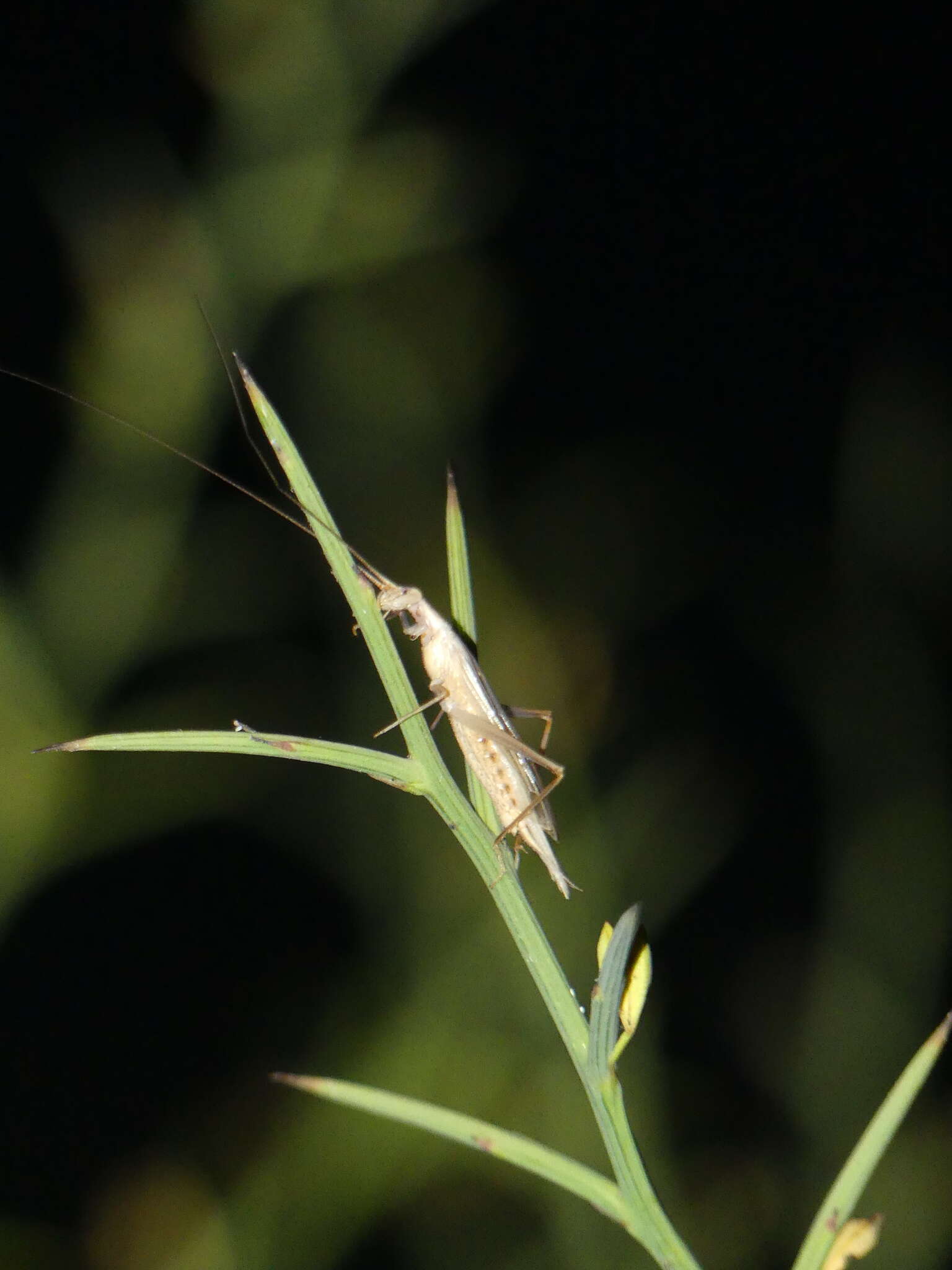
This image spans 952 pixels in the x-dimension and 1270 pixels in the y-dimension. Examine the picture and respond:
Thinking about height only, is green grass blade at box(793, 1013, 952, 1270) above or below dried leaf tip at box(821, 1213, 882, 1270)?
above

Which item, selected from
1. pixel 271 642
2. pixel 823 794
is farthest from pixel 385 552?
pixel 823 794

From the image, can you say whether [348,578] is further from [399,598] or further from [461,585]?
[399,598]

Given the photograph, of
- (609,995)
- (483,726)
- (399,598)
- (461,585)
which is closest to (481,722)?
(483,726)

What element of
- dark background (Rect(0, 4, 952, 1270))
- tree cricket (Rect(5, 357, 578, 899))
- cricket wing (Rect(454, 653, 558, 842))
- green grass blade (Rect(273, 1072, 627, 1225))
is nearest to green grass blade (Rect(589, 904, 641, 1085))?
green grass blade (Rect(273, 1072, 627, 1225))

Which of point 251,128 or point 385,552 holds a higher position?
point 251,128

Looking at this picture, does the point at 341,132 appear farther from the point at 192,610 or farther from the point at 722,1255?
the point at 722,1255

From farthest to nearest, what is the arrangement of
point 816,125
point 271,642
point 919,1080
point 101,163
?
point 816,125, point 271,642, point 101,163, point 919,1080

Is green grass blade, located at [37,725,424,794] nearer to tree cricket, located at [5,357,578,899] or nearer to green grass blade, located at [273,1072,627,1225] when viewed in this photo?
green grass blade, located at [273,1072,627,1225]

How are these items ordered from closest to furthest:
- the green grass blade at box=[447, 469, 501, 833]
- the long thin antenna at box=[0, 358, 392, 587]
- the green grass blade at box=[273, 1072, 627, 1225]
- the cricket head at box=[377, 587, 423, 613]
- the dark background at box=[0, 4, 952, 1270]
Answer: the green grass blade at box=[273, 1072, 627, 1225], the green grass blade at box=[447, 469, 501, 833], the long thin antenna at box=[0, 358, 392, 587], the cricket head at box=[377, 587, 423, 613], the dark background at box=[0, 4, 952, 1270]
